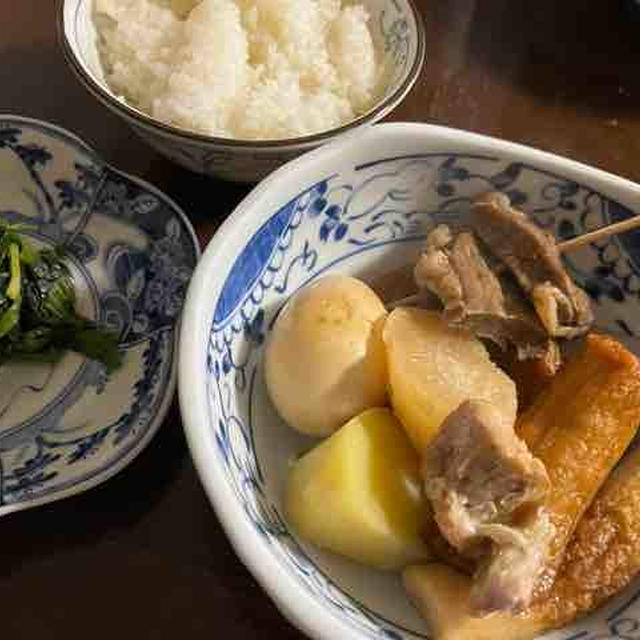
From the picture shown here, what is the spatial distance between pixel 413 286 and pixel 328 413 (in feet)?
0.68

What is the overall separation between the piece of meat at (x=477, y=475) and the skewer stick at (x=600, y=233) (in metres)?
0.29

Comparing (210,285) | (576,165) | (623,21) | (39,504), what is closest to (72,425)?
(39,504)

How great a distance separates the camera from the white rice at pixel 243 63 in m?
1.29

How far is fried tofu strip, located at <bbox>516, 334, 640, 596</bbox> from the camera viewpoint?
965mm

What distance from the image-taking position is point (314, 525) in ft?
3.13

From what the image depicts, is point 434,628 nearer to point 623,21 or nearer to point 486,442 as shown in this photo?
point 486,442

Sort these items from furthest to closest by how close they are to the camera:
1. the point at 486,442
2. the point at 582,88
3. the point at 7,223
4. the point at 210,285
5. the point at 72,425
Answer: the point at 582,88, the point at 7,223, the point at 72,425, the point at 210,285, the point at 486,442

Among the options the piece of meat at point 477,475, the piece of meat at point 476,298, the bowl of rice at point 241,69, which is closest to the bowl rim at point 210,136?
the bowl of rice at point 241,69

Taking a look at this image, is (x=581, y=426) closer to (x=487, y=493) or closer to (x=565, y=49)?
(x=487, y=493)

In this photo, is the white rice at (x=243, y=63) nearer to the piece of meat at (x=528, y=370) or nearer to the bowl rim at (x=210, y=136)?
the bowl rim at (x=210, y=136)

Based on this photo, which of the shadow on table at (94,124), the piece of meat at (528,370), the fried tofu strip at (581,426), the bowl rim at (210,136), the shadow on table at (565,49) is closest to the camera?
the fried tofu strip at (581,426)

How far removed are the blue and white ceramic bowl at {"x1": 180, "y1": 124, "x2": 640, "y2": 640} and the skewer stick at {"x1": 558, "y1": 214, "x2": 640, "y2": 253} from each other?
2 centimetres

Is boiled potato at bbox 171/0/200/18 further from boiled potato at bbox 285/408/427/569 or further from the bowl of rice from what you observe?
boiled potato at bbox 285/408/427/569

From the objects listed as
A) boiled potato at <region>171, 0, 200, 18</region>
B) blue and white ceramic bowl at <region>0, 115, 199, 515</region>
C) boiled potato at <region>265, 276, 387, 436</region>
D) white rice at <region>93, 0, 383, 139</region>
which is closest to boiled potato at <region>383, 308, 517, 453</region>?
boiled potato at <region>265, 276, 387, 436</region>
